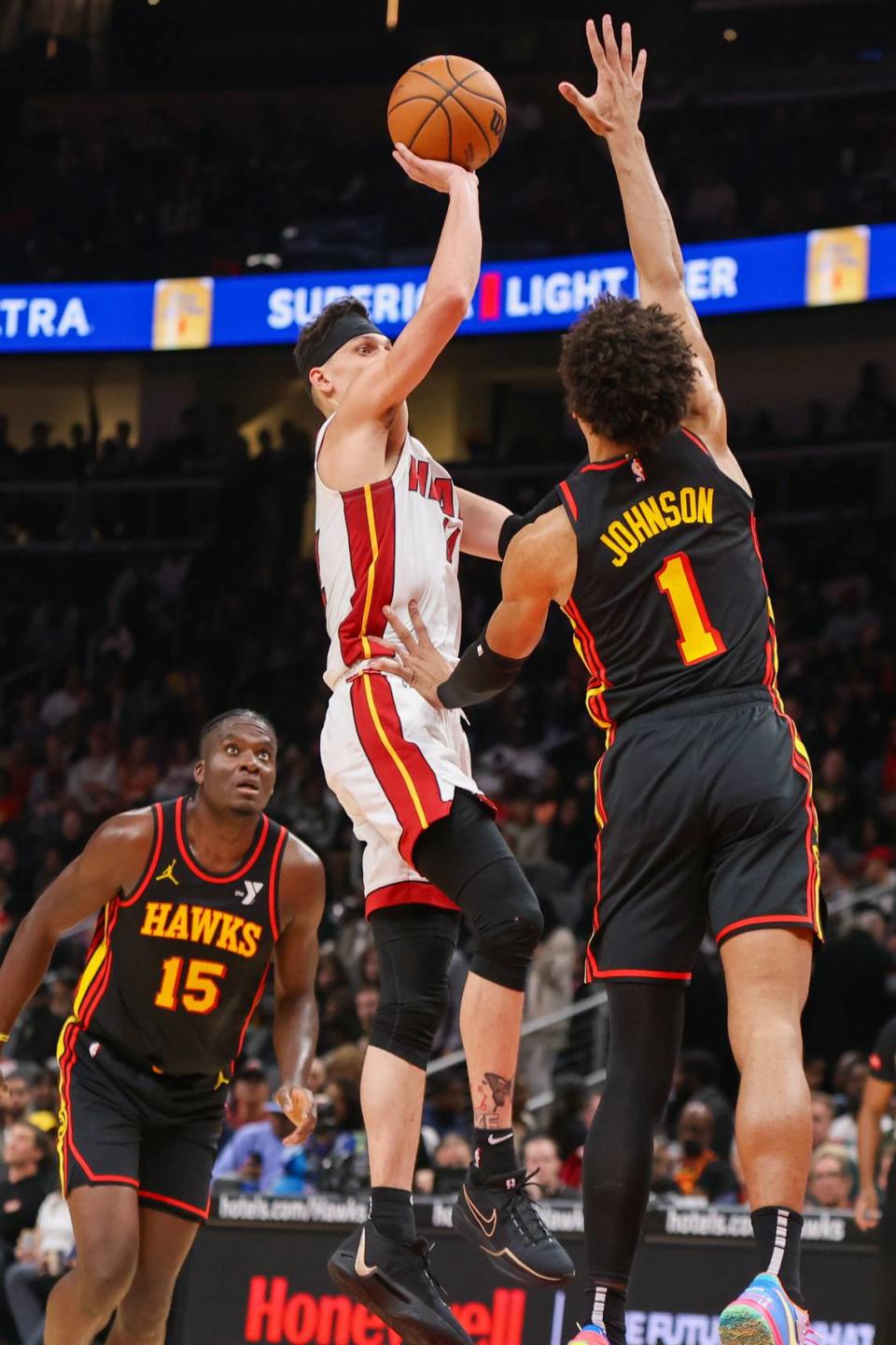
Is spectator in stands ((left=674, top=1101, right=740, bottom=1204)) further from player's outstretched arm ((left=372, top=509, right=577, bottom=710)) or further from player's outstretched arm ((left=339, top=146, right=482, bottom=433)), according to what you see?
player's outstretched arm ((left=339, top=146, right=482, bottom=433))

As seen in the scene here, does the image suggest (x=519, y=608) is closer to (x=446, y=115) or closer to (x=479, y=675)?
(x=479, y=675)

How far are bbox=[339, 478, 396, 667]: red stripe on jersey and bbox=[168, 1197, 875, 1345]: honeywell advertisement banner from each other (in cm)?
418

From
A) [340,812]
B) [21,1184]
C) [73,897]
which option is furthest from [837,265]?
[73,897]

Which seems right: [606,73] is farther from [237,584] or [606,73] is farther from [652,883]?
[237,584]

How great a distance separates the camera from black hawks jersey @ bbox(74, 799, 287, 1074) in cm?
648

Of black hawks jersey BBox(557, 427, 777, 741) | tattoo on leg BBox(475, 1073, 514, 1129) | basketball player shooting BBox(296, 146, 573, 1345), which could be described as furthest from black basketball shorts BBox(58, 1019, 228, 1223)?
black hawks jersey BBox(557, 427, 777, 741)

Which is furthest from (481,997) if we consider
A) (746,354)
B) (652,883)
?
(746,354)

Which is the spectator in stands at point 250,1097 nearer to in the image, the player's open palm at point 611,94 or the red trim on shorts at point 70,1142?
the red trim on shorts at point 70,1142

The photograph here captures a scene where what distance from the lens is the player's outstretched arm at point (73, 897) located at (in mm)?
6398

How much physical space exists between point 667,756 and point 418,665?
1.07 meters

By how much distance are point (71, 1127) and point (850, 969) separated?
22.8ft

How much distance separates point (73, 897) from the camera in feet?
21.1

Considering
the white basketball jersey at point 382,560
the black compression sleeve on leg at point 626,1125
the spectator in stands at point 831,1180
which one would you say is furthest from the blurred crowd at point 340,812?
the black compression sleeve on leg at point 626,1125

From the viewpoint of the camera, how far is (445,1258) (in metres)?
9.03
